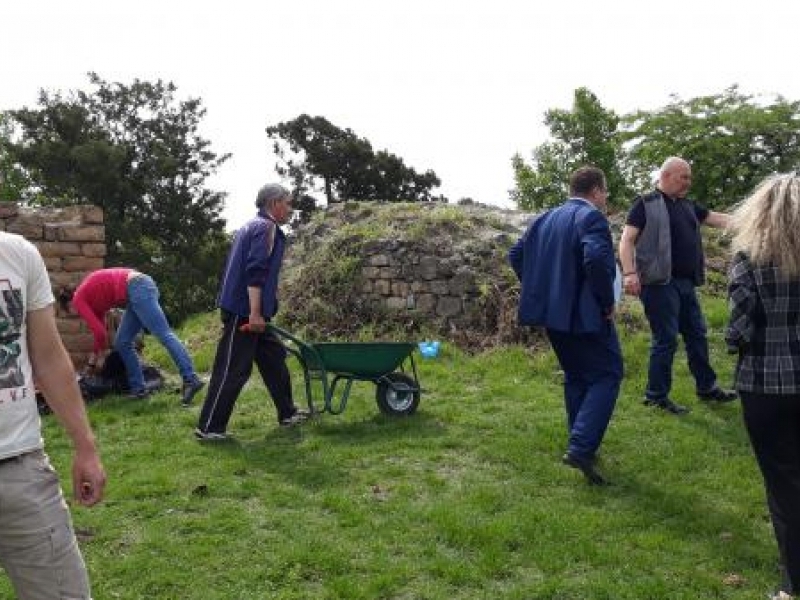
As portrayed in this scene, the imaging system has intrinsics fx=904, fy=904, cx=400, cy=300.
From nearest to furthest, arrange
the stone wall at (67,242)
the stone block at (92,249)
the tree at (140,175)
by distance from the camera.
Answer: the stone wall at (67,242), the stone block at (92,249), the tree at (140,175)

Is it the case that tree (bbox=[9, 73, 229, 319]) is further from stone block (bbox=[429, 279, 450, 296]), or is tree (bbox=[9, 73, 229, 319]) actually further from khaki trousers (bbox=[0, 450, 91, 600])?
khaki trousers (bbox=[0, 450, 91, 600])

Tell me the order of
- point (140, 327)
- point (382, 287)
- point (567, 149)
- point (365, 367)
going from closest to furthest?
point (365, 367), point (140, 327), point (382, 287), point (567, 149)

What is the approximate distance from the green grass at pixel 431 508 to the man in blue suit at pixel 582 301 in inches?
16.6

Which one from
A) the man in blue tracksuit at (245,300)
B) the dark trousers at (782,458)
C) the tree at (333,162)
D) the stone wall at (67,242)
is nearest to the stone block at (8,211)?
the stone wall at (67,242)

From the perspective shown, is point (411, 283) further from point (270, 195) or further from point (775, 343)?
point (775, 343)

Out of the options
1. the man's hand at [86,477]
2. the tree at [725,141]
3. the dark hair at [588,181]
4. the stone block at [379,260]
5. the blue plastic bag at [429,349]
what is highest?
the tree at [725,141]

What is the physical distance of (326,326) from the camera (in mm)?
10625

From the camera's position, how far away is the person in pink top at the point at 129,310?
8.21 meters

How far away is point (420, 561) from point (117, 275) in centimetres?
502

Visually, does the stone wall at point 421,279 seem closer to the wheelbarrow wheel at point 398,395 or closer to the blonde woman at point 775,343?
the wheelbarrow wheel at point 398,395

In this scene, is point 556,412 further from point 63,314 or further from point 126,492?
point 63,314

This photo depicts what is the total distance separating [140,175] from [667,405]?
3068cm

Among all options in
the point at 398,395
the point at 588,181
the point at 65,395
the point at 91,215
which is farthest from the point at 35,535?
the point at 91,215

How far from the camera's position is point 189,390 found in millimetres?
8148
